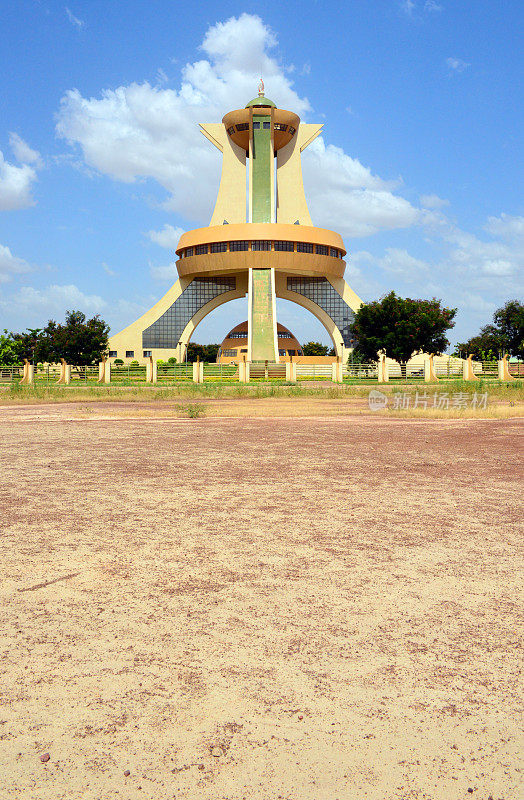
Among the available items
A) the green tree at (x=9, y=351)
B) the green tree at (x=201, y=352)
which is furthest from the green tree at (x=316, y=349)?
the green tree at (x=9, y=351)

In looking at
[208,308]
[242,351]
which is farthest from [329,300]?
[208,308]

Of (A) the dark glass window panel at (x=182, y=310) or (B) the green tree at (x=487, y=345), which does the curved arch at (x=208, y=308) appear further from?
(B) the green tree at (x=487, y=345)

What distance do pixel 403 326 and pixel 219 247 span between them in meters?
25.5

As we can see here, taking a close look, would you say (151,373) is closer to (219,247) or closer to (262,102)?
(219,247)

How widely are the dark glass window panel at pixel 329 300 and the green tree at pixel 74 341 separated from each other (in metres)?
25.8

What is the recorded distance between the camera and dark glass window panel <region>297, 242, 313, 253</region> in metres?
68.9

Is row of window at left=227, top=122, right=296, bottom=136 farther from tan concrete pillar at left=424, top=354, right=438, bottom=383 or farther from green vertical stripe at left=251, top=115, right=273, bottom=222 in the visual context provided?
tan concrete pillar at left=424, top=354, right=438, bottom=383

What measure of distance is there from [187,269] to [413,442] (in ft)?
213

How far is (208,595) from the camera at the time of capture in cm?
322

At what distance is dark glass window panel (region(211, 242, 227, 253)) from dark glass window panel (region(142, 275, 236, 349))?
6633mm

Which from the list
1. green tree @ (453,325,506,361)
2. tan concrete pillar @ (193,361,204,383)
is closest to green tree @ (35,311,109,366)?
tan concrete pillar @ (193,361,204,383)

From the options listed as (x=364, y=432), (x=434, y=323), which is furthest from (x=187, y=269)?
(x=364, y=432)

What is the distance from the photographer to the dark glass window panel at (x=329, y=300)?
7431cm

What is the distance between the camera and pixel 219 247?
227 ft
